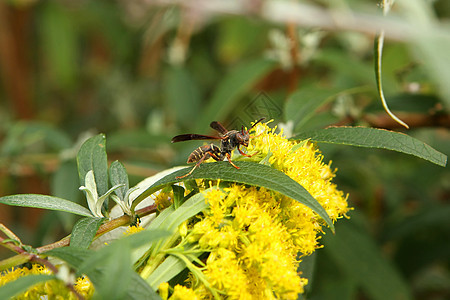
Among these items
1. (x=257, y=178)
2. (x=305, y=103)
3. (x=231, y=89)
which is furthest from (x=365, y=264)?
(x=257, y=178)

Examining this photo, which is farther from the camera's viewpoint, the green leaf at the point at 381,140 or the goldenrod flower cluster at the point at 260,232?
the green leaf at the point at 381,140

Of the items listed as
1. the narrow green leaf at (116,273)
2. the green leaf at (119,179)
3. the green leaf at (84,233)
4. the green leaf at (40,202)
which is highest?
the green leaf at (119,179)

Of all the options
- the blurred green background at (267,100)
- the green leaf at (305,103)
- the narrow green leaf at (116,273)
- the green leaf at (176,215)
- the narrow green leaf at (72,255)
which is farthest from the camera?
the blurred green background at (267,100)

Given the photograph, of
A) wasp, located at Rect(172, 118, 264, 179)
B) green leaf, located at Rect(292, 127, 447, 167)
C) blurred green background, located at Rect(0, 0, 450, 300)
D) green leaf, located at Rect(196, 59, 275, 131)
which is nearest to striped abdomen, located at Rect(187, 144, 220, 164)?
wasp, located at Rect(172, 118, 264, 179)

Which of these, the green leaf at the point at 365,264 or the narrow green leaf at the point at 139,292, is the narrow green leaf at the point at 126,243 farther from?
the green leaf at the point at 365,264

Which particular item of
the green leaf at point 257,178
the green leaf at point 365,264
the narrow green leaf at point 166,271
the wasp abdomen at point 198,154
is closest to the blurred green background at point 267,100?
the green leaf at point 365,264

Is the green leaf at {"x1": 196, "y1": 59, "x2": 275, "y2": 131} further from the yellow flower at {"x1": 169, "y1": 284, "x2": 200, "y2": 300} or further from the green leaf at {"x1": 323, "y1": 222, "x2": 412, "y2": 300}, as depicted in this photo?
the yellow flower at {"x1": 169, "y1": 284, "x2": 200, "y2": 300}
